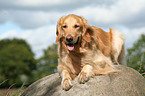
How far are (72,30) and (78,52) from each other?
0.75 meters

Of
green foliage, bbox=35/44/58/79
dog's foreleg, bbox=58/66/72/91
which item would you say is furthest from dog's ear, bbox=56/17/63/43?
green foliage, bbox=35/44/58/79

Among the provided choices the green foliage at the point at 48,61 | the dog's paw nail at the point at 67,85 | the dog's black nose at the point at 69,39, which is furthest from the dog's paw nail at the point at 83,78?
the green foliage at the point at 48,61

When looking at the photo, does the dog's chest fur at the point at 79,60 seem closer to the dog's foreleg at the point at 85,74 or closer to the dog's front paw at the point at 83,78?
the dog's foreleg at the point at 85,74

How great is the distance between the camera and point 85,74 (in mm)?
5598

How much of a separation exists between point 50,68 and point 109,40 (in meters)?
38.5

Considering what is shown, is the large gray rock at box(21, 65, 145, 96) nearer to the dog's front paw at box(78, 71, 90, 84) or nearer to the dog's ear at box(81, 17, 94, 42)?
the dog's front paw at box(78, 71, 90, 84)

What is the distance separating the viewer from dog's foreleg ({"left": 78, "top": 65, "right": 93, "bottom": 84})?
18.0 feet

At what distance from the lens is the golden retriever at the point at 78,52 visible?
5.60 metres

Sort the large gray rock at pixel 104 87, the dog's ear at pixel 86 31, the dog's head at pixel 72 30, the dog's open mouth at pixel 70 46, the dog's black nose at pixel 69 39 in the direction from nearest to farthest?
the large gray rock at pixel 104 87, the dog's black nose at pixel 69 39, the dog's head at pixel 72 30, the dog's open mouth at pixel 70 46, the dog's ear at pixel 86 31

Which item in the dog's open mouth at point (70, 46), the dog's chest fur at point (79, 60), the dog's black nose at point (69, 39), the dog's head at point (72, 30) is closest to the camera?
the dog's black nose at point (69, 39)

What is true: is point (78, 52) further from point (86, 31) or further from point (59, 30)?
point (59, 30)

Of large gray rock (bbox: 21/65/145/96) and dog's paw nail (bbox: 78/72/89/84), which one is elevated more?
dog's paw nail (bbox: 78/72/89/84)

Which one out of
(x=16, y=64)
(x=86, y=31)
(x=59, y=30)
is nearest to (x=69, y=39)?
(x=59, y=30)

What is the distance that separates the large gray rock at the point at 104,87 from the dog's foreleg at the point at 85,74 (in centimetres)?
9
